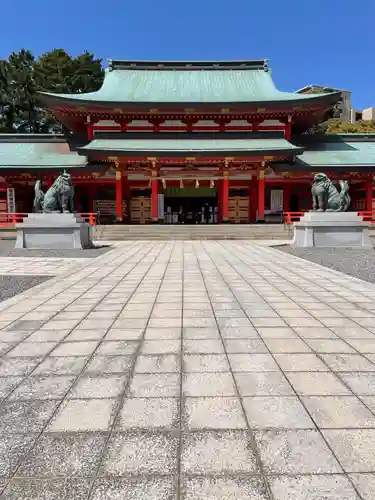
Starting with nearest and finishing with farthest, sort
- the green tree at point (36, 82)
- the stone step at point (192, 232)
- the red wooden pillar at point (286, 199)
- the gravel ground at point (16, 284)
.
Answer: the gravel ground at point (16, 284)
the stone step at point (192, 232)
the red wooden pillar at point (286, 199)
the green tree at point (36, 82)

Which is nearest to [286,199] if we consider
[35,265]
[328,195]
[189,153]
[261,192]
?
[261,192]

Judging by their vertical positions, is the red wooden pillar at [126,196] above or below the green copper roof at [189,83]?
below

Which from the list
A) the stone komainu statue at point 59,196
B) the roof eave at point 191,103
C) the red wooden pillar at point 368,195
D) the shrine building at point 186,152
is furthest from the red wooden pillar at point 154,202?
the red wooden pillar at point 368,195

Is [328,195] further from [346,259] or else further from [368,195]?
[368,195]

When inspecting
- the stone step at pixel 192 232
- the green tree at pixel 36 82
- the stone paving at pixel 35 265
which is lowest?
the stone paving at pixel 35 265

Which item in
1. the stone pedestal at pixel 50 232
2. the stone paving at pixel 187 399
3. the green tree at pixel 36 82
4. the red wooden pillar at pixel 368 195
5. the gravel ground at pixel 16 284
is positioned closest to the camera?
the stone paving at pixel 187 399

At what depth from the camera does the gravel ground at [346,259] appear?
7.51m

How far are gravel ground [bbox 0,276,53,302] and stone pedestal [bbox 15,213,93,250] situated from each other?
5.25m

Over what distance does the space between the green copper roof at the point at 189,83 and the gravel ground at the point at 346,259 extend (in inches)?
493

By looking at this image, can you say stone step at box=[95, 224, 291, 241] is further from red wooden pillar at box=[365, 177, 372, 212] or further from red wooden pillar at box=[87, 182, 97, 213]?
red wooden pillar at box=[365, 177, 372, 212]

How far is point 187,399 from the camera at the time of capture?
7.67 ft

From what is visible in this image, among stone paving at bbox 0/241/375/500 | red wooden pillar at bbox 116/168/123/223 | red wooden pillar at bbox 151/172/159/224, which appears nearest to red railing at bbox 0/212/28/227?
red wooden pillar at bbox 116/168/123/223

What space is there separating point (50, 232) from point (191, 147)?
1058 centimetres

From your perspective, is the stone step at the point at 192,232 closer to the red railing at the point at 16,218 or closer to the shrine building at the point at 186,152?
the red railing at the point at 16,218
